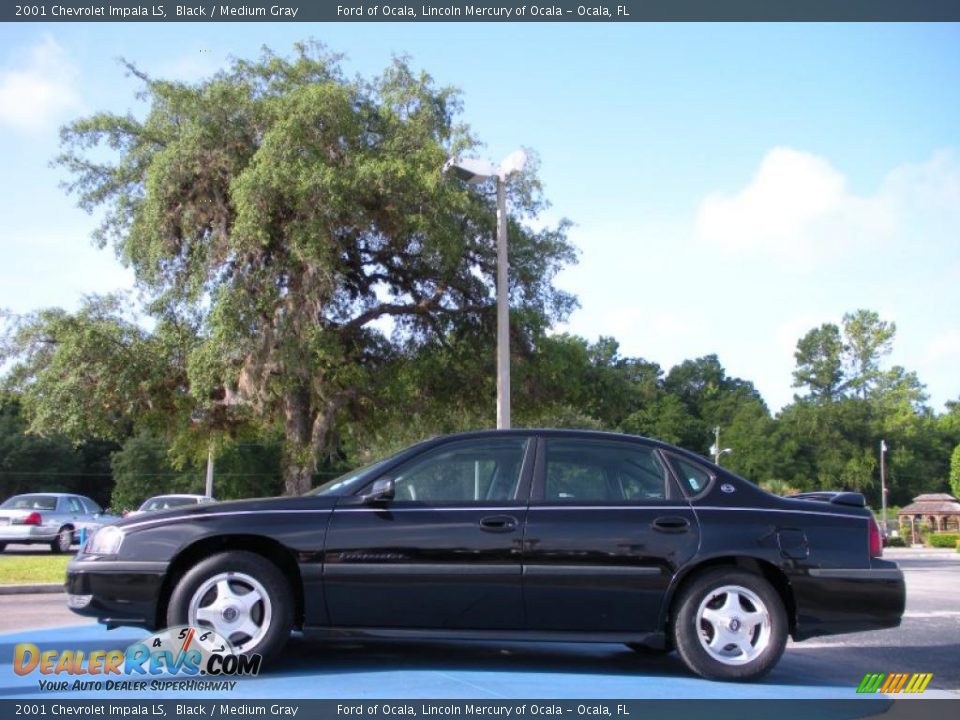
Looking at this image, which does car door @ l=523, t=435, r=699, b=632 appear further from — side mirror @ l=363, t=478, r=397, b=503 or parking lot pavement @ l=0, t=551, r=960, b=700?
side mirror @ l=363, t=478, r=397, b=503

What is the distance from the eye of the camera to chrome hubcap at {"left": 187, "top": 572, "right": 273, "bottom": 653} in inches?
234

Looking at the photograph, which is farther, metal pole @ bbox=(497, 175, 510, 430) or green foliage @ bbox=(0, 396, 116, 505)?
green foliage @ bbox=(0, 396, 116, 505)

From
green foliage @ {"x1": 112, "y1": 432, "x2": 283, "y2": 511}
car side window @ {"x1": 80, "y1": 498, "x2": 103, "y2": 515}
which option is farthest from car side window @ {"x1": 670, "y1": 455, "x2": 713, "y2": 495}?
green foliage @ {"x1": 112, "y1": 432, "x2": 283, "y2": 511}

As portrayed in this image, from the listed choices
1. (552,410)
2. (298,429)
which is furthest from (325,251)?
(552,410)

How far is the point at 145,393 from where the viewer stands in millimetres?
22797

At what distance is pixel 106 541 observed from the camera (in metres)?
6.22

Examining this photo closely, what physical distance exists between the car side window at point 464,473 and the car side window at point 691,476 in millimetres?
1014

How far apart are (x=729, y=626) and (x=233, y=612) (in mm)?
3008

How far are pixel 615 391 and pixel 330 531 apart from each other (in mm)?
19394

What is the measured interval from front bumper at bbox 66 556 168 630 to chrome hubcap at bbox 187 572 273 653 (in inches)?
10.5

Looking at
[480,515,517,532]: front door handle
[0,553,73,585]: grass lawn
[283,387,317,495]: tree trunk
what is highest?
[283,387,317,495]: tree trunk

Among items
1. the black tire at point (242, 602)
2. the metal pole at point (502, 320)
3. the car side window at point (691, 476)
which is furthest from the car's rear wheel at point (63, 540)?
the car side window at point (691, 476)

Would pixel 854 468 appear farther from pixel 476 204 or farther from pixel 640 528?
pixel 640 528

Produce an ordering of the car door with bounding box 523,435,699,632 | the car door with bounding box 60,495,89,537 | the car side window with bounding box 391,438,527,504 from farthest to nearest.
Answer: the car door with bounding box 60,495,89,537 → the car side window with bounding box 391,438,527,504 → the car door with bounding box 523,435,699,632
